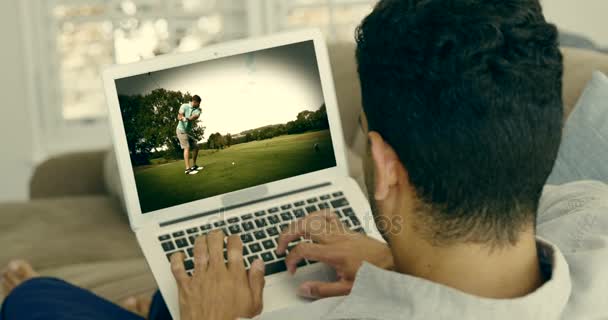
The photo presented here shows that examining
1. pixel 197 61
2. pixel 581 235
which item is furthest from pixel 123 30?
pixel 581 235

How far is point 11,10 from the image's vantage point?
8.89 feet

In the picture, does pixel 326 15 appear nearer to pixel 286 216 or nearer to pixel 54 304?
pixel 286 216

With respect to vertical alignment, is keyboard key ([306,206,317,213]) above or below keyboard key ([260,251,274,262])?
above

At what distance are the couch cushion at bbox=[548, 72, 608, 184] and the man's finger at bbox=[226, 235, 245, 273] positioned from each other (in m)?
0.61

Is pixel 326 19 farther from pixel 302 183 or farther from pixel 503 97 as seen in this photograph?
pixel 503 97

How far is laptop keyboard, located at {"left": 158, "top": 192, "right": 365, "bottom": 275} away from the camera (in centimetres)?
112

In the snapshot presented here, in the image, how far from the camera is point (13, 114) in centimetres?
279

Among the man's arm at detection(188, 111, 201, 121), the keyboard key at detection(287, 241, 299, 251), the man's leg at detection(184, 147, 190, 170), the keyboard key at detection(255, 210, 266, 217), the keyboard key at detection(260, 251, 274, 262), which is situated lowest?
the keyboard key at detection(260, 251, 274, 262)

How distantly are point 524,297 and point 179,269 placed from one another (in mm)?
482

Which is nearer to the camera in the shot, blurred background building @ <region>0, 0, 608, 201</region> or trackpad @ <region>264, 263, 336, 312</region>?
trackpad @ <region>264, 263, 336, 312</region>

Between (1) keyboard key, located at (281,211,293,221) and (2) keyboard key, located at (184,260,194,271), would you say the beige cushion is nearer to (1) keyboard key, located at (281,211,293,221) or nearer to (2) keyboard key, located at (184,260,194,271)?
(1) keyboard key, located at (281,211,293,221)

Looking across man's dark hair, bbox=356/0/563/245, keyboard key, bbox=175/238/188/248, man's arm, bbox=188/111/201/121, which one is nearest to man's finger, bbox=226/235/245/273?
keyboard key, bbox=175/238/188/248

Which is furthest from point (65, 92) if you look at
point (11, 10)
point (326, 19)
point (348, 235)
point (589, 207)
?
point (589, 207)

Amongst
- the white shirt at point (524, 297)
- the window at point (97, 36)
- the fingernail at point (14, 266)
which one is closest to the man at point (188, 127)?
the white shirt at point (524, 297)
